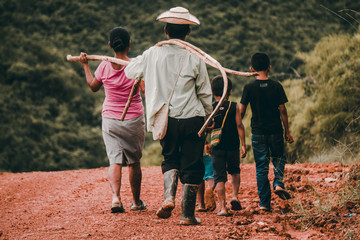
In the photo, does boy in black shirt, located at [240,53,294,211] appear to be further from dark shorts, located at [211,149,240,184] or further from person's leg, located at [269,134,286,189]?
dark shorts, located at [211,149,240,184]

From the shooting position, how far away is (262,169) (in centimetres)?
517

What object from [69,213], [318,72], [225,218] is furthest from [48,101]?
[225,218]

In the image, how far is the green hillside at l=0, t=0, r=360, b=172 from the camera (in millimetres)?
17438

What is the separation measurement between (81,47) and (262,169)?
16639mm

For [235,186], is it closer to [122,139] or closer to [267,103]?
[267,103]

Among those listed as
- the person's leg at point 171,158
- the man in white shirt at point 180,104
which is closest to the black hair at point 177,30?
the man in white shirt at point 180,104

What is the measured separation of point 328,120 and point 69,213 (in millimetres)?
6337

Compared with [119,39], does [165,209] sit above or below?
below

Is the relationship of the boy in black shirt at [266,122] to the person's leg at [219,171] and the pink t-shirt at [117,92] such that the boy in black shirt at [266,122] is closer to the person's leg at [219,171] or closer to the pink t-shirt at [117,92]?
the person's leg at [219,171]

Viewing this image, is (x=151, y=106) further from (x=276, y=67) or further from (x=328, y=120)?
(x=276, y=67)

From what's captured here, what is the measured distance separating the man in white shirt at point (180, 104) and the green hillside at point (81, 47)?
10.3m

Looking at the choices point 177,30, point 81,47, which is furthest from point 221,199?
point 81,47

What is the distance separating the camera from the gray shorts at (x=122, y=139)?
5062 mm

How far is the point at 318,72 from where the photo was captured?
10969 mm
